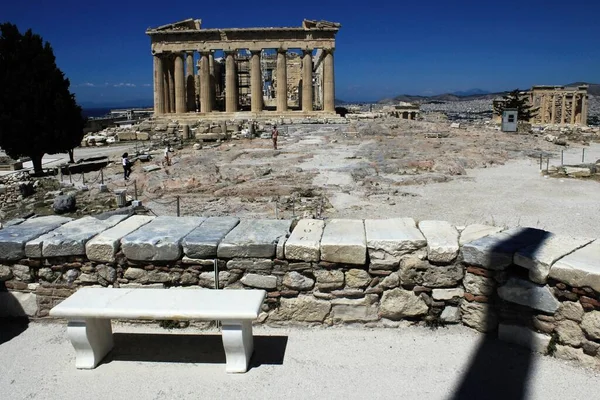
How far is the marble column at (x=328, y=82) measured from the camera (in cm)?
3994

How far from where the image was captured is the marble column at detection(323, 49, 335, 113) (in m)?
39.9

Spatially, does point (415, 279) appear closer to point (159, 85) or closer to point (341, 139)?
point (341, 139)

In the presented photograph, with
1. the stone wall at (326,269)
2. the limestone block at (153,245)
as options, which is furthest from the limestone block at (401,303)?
the limestone block at (153,245)

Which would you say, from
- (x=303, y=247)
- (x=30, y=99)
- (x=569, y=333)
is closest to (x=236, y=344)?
(x=303, y=247)

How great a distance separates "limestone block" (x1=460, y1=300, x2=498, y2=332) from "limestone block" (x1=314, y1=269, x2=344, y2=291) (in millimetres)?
1218

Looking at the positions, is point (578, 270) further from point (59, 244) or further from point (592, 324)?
point (59, 244)

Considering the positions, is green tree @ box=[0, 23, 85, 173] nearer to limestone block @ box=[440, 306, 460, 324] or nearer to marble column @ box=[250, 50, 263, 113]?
marble column @ box=[250, 50, 263, 113]

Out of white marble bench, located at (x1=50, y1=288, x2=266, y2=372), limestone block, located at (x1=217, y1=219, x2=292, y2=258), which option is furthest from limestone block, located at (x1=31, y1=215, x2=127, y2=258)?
limestone block, located at (x1=217, y1=219, x2=292, y2=258)

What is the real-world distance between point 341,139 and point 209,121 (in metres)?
14.7

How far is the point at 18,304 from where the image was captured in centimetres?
535

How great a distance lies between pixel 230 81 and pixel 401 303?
3726 cm

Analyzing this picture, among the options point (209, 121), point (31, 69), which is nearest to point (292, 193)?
point (31, 69)

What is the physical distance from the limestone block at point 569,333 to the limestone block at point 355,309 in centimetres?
162

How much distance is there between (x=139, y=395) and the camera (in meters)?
4.08
